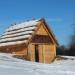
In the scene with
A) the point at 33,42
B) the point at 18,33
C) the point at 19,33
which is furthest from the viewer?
the point at 18,33

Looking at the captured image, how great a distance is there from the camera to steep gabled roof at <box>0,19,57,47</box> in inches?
1154

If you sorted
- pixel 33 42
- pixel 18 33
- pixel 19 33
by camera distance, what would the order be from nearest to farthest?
1. pixel 33 42
2. pixel 19 33
3. pixel 18 33

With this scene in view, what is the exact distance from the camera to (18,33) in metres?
31.6

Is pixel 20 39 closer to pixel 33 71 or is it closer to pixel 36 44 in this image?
pixel 36 44

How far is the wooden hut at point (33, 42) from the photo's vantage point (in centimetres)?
2941

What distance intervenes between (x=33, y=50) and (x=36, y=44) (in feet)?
3.23

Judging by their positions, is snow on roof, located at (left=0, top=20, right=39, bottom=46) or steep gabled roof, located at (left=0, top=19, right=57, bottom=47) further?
snow on roof, located at (left=0, top=20, right=39, bottom=46)

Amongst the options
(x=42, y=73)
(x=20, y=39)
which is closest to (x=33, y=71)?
(x=42, y=73)

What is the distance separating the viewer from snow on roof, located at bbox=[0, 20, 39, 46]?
2955cm

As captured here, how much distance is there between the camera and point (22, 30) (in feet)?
103

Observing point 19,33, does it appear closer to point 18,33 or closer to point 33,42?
point 18,33

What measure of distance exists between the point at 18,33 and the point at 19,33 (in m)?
0.29

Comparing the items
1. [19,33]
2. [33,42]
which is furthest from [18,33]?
[33,42]

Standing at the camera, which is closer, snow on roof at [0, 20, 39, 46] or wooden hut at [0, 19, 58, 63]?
wooden hut at [0, 19, 58, 63]
